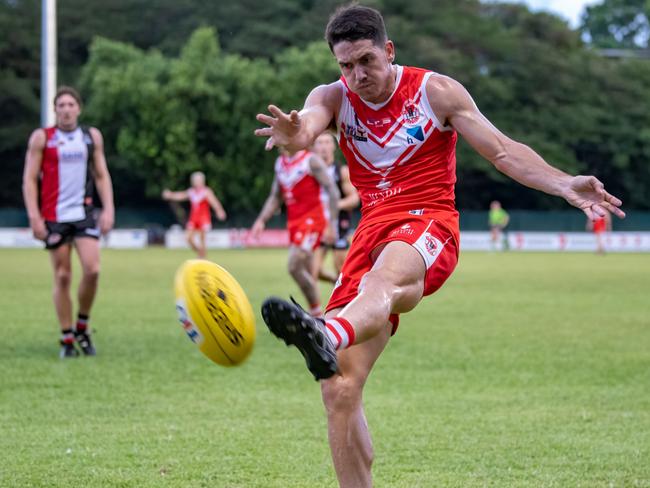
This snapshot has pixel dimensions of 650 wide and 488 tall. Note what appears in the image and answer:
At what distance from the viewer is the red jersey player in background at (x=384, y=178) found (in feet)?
15.2

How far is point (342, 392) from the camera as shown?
466cm

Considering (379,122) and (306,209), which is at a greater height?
(379,122)

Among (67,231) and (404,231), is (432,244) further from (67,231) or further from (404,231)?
(67,231)

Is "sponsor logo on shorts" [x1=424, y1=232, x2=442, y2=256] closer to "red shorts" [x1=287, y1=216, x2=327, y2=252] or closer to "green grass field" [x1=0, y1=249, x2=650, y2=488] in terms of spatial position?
"green grass field" [x1=0, y1=249, x2=650, y2=488]

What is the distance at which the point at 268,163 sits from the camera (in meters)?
52.8

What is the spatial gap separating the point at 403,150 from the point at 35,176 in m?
6.17

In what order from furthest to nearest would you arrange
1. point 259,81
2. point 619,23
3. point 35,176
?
1. point 619,23
2. point 259,81
3. point 35,176

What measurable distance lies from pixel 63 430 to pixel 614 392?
4254mm

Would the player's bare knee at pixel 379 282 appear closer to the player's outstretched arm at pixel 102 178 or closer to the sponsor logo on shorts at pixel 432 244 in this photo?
the sponsor logo on shorts at pixel 432 244

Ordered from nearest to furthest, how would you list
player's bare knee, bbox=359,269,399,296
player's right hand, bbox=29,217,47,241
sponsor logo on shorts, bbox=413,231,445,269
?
player's bare knee, bbox=359,269,399,296, sponsor logo on shorts, bbox=413,231,445,269, player's right hand, bbox=29,217,47,241

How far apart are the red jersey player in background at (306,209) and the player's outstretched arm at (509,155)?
7.84 meters

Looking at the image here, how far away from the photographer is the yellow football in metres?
4.24

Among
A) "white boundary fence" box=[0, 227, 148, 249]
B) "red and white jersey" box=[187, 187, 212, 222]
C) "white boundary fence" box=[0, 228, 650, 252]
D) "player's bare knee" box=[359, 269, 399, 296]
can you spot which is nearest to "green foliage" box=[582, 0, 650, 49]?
"white boundary fence" box=[0, 228, 650, 252]

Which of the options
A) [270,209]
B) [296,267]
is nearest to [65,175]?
[296,267]
